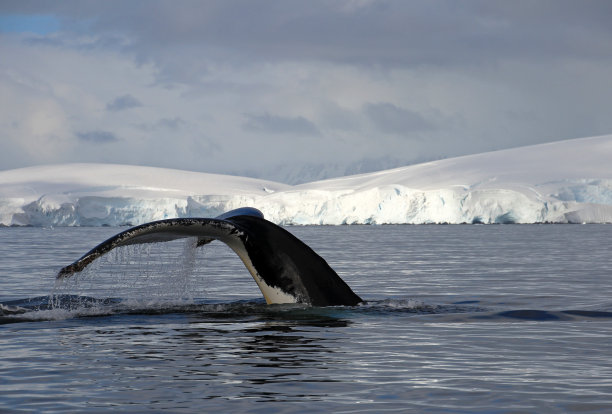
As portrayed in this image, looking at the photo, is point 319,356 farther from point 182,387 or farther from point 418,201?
point 418,201

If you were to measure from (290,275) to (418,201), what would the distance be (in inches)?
2766

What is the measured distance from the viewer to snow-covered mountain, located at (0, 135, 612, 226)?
77438 mm

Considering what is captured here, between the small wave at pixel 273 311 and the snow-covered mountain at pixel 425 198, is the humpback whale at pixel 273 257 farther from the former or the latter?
the snow-covered mountain at pixel 425 198

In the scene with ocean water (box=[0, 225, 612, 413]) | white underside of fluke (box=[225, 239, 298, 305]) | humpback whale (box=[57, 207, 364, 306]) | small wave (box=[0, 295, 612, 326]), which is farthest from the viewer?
small wave (box=[0, 295, 612, 326])

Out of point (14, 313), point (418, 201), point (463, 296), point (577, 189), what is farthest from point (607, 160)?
point (14, 313)

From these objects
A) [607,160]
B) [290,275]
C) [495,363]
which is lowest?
[495,363]

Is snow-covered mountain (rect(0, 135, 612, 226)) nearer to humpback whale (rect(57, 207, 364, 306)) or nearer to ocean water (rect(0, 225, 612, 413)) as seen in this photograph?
ocean water (rect(0, 225, 612, 413))

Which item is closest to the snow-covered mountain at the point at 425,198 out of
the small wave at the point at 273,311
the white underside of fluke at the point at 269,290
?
the small wave at the point at 273,311

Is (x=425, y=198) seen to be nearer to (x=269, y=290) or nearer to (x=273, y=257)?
(x=269, y=290)

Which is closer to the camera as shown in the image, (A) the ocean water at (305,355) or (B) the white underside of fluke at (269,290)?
(A) the ocean water at (305,355)

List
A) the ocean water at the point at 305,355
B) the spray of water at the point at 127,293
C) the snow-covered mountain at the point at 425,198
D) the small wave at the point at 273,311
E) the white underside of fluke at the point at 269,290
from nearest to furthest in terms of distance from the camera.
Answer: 1. the ocean water at the point at 305,355
2. the white underside of fluke at the point at 269,290
3. the spray of water at the point at 127,293
4. the small wave at the point at 273,311
5. the snow-covered mountain at the point at 425,198

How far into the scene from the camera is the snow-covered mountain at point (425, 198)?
3049 inches

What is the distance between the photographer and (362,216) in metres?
81.2

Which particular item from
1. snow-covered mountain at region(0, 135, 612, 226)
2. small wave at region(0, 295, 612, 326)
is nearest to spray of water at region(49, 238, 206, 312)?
small wave at region(0, 295, 612, 326)
